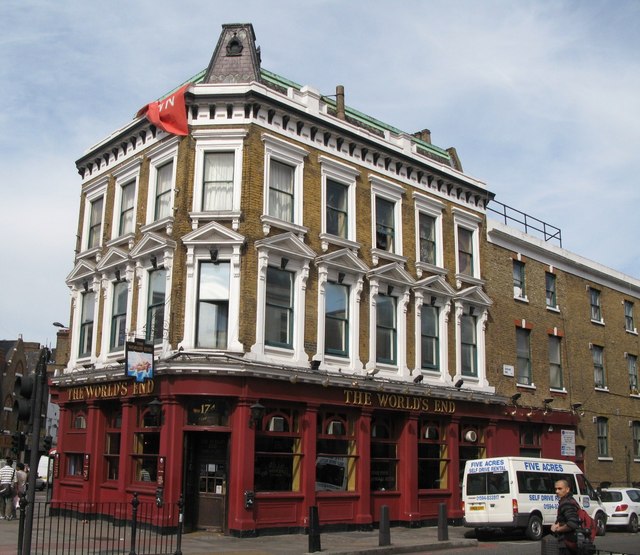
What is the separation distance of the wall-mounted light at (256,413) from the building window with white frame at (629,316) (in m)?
23.4

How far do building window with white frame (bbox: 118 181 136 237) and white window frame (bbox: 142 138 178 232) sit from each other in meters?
1.25

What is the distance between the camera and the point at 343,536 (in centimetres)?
2111

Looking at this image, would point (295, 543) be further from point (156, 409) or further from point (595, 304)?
point (595, 304)

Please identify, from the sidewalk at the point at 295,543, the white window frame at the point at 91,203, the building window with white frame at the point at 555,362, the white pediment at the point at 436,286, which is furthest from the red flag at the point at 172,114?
the building window with white frame at the point at 555,362

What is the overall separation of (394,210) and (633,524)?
44.2ft

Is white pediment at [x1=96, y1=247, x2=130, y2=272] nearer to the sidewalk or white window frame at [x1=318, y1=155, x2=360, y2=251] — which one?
white window frame at [x1=318, y1=155, x2=360, y2=251]

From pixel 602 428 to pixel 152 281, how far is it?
844 inches

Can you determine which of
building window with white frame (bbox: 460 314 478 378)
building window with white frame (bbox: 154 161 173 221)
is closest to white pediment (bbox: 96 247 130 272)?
building window with white frame (bbox: 154 161 173 221)

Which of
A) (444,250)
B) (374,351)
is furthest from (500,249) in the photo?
(374,351)

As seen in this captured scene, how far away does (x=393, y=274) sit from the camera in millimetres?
25016

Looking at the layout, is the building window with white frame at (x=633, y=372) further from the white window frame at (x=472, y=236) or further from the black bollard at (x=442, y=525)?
the black bollard at (x=442, y=525)

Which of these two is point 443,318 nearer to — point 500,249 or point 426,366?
point 426,366

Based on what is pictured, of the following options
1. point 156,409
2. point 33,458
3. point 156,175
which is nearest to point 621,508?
point 156,409

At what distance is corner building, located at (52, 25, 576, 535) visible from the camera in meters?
20.7
